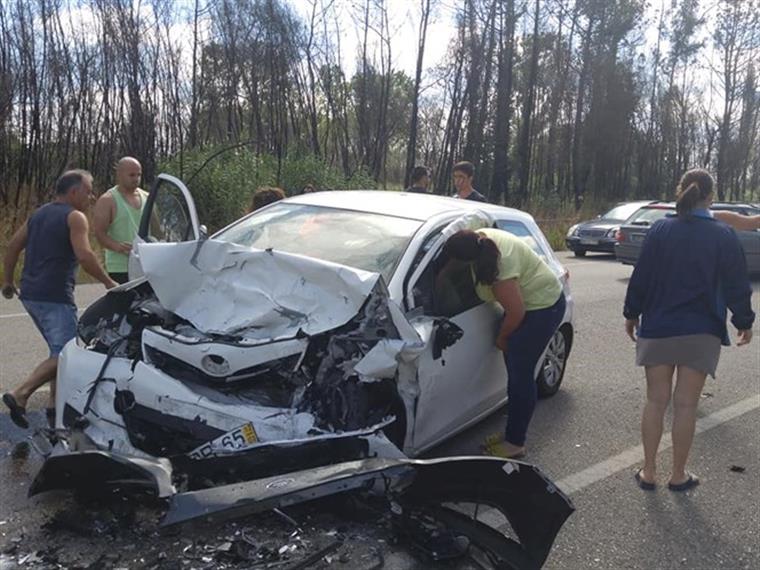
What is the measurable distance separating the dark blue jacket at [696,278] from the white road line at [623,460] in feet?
3.13

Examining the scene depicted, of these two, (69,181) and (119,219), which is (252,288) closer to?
(69,181)

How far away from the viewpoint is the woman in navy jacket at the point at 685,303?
4230mm

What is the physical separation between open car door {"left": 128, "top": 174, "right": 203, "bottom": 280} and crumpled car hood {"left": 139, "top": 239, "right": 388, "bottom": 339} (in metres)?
0.29

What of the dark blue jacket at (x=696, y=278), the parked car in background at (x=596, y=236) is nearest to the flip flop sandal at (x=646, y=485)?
the dark blue jacket at (x=696, y=278)

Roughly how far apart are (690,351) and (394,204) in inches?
82.9

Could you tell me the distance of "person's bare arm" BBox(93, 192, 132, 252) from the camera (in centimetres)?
568

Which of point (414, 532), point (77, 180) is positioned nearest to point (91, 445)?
point (414, 532)

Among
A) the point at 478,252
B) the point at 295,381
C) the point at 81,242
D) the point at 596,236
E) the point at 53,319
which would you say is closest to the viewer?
the point at 295,381

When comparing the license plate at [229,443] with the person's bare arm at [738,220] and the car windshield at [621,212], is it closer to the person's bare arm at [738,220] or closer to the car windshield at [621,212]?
the person's bare arm at [738,220]

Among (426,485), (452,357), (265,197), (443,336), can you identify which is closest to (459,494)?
(426,485)

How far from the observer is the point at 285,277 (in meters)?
3.98

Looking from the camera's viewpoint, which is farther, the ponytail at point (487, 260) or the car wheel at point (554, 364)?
the car wheel at point (554, 364)

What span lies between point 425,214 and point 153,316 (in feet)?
6.03

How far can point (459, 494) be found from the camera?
3.13 metres
